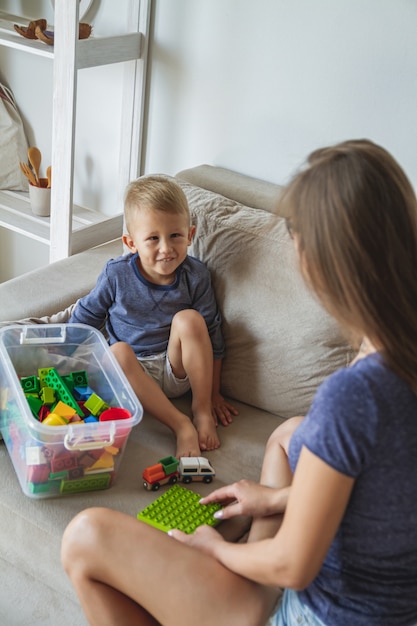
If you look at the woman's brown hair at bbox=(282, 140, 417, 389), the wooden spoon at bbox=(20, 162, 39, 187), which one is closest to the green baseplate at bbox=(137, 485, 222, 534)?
the woman's brown hair at bbox=(282, 140, 417, 389)

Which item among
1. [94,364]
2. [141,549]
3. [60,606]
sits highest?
[141,549]

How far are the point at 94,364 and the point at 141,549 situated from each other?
710 mm

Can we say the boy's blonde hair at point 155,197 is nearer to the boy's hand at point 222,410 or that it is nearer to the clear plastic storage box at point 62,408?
the clear plastic storage box at point 62,408

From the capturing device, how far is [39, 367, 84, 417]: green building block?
1.70 meters

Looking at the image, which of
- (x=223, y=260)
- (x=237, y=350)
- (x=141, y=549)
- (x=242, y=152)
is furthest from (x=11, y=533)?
(x=242, y=152)

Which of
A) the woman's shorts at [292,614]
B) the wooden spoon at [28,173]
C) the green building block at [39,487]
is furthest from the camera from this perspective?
the wooden spoon at [28,173]

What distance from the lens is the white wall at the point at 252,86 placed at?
6.66 ft

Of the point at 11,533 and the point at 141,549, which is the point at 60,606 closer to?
the point at 11,533

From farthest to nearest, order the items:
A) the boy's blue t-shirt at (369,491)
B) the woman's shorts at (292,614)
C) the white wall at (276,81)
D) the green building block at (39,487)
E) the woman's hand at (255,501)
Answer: the white wall at (276,81), the green building block at (39,487), the woman's hand at (255,501), the woman's shorts at (292,614), the boy's blue t-shirt at (369,491)

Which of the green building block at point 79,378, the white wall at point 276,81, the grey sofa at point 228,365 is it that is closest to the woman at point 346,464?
the grey sofa at point 228,365

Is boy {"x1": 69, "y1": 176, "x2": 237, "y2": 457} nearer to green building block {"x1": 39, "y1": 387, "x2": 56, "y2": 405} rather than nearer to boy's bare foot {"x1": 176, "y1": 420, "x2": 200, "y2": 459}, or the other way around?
boy's bare foot {"x1": 176, "y1": 420, "x2": 200, "y2": 459}

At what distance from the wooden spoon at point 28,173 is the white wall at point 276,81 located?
1.29 ft

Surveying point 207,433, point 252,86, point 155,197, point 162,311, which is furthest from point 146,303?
point 252,86

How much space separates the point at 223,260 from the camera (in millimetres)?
1963
